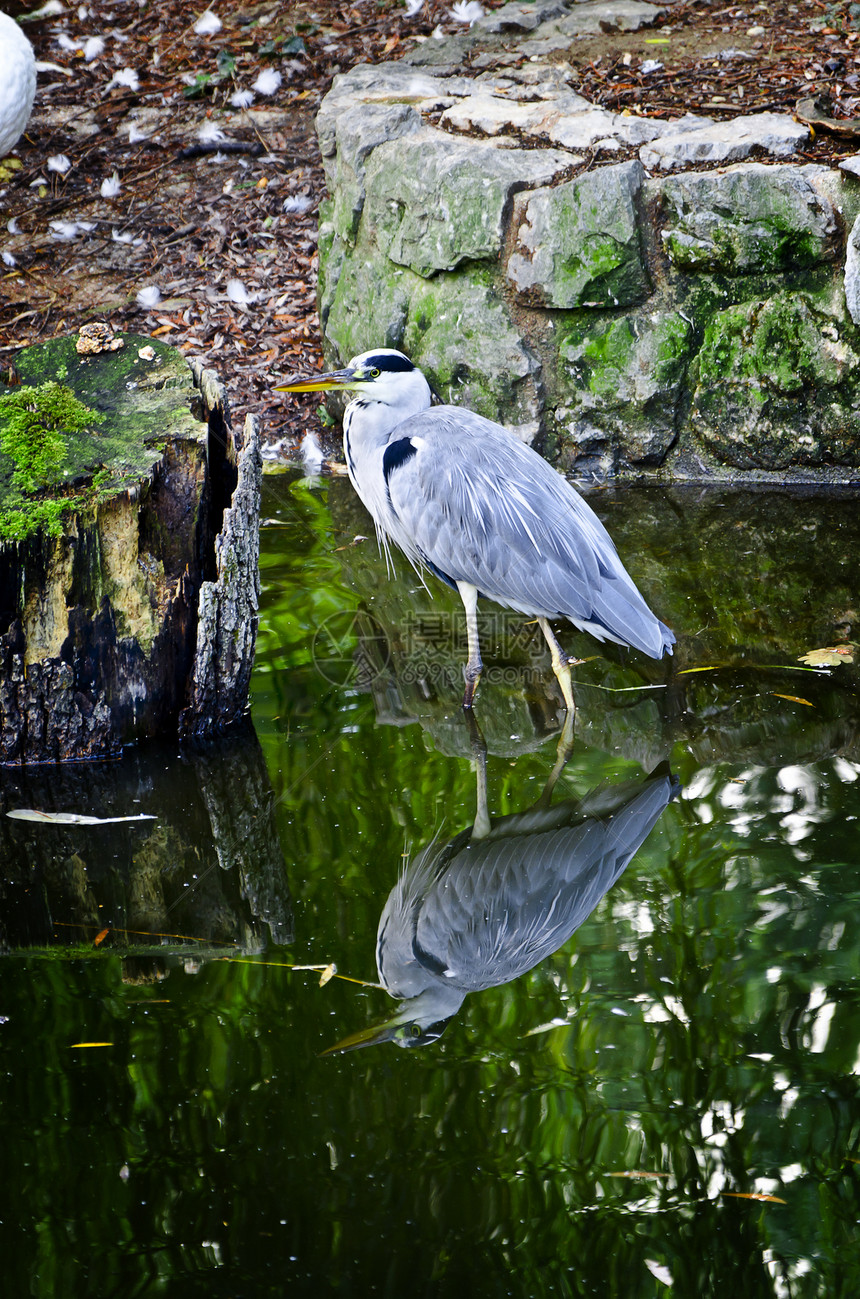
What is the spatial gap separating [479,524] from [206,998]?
191cm

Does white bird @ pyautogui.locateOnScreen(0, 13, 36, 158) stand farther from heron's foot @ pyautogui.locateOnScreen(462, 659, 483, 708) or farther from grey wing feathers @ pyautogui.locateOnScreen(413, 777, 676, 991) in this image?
grey wing feathers @ pyautogui.locateOnScreen(413, 777, 676, 991)

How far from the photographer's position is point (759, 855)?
3045 millimetres

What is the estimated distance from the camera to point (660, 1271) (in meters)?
2.00

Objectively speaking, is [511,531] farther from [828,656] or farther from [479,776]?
[828,656]

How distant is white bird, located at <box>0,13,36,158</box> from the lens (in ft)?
19.3

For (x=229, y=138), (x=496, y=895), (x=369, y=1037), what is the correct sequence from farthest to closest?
1. (x=229, y=138)
2. (x=496, y=895)
3. (x=369, y=1037)

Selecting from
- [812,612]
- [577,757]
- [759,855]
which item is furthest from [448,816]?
[812,612]

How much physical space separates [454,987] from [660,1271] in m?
0.82

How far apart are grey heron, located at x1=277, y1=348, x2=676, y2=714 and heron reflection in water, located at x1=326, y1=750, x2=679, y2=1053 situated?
595 mm

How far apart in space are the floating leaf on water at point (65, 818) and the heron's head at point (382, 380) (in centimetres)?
172

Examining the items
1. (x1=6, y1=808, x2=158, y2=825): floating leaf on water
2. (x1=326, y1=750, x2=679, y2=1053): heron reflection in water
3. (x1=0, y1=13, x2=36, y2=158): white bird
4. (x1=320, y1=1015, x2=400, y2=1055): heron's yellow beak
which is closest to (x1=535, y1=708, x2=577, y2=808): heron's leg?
(x1=326, y1=750, x2=679, y2=1053): heron reflection in water

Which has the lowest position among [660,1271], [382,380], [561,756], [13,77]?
[561,756]

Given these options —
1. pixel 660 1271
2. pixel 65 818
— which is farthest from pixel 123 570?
pixel 660 1271

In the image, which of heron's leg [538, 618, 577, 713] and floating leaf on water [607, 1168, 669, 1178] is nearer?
floating leaf on water [607, 1168, 669, 1178]
